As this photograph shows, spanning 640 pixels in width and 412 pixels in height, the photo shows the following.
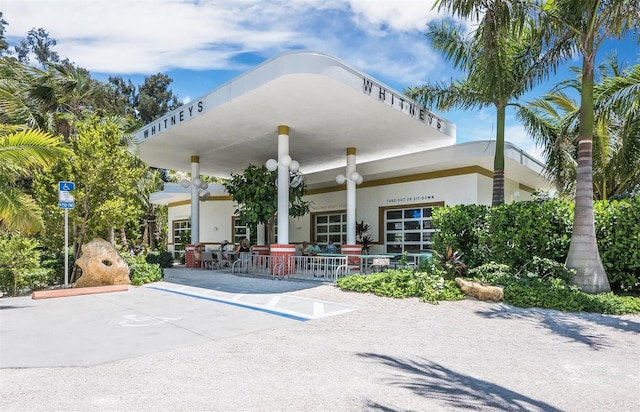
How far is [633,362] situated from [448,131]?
10730 millimetres

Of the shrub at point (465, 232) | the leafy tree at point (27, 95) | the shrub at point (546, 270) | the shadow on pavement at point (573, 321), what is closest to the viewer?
the shadow on pavement at point (573, 321)

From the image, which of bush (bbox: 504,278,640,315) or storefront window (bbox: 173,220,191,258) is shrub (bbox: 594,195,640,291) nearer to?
bush (bbox: 504,278,640,315)

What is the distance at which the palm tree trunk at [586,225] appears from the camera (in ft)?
26.9

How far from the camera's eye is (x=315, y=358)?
15.2 feet

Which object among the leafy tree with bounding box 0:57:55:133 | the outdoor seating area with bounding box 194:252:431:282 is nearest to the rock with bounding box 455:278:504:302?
the outdoor seating area with bounding box 194:252:431:282

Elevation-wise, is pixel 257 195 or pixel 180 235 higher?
pixel 257 195

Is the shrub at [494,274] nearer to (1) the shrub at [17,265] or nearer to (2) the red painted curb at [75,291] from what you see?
(2) the red painted curb at [75,291]

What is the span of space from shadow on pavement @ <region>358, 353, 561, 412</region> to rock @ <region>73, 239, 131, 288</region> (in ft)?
29.1

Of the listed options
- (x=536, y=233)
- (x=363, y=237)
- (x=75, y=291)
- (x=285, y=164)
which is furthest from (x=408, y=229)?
(x=75, y=291)

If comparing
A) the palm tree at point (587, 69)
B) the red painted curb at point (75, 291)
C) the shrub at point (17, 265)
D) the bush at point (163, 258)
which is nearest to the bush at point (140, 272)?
the red painted curb at point (75, 291)

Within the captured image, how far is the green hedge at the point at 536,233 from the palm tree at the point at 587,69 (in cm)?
74

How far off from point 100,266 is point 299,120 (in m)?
7.10

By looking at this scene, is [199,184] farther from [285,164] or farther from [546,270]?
[546,270]

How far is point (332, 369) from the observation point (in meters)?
4.27
